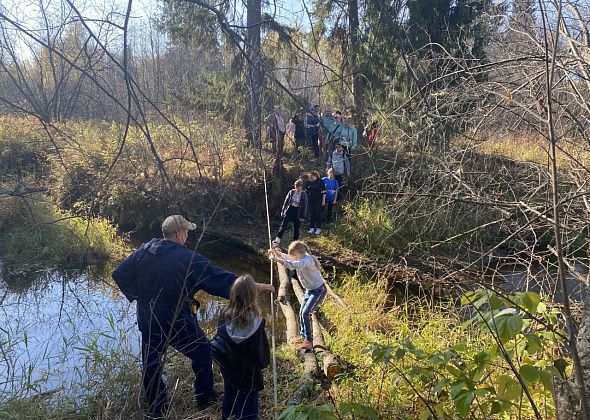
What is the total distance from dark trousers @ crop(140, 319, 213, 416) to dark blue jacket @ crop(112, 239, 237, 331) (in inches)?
2.7

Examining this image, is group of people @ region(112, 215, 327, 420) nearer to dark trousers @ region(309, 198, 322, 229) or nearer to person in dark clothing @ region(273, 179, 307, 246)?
person in dark clothing @ region(273, 179, 307, 246)

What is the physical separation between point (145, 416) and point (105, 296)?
4.95 meters

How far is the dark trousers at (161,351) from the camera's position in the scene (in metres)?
3.94

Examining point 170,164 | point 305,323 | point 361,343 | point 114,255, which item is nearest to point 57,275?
point 114,255

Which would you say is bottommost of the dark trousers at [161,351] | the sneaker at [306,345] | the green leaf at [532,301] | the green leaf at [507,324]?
the sneaker at [306,345]

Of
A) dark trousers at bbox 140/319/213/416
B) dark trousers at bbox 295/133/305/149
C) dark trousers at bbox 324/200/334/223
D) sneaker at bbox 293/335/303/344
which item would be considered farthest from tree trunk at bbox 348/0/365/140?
dark trousers at bbox 295/133/305/149

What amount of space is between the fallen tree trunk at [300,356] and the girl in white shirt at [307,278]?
0.28 m

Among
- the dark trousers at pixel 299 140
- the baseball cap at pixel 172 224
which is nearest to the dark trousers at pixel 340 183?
the dark trousers at pixel 299 140

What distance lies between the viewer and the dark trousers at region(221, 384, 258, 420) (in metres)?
3.75

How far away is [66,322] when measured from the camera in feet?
23.6

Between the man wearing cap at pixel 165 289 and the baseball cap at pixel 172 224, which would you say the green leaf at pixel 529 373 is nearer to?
the man wearing cap at pixel 165 289

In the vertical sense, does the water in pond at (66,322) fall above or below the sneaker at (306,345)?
below

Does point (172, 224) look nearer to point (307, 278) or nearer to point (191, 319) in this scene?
point (191, 319)

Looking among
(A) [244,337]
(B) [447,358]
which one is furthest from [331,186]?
(B) [447,358]
